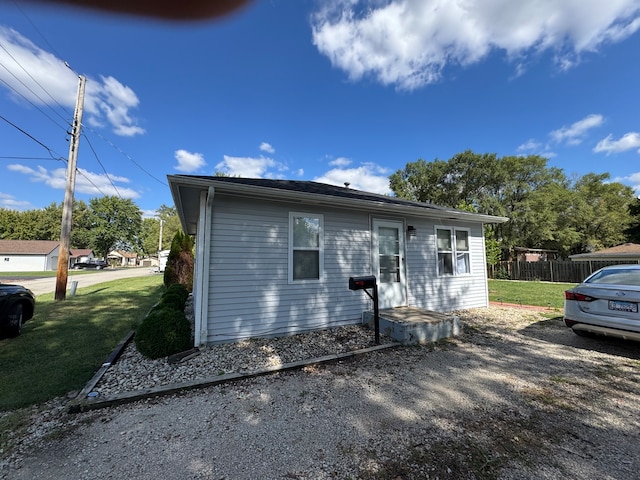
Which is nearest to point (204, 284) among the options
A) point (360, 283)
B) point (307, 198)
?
point (307, 198)

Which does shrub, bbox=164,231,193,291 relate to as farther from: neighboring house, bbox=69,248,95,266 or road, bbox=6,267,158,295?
neighboring house, bbox=69,248,95,266

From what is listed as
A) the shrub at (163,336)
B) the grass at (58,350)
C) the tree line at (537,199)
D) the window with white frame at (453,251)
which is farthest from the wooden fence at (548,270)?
the grass at (58,350)

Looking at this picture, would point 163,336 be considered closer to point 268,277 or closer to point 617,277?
point 268,277

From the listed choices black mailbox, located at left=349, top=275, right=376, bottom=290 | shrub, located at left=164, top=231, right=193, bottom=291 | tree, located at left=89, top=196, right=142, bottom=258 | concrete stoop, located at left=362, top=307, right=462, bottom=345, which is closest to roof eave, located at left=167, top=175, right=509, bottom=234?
black mailbox, located at left=349, top=275, right=376, bottom=290

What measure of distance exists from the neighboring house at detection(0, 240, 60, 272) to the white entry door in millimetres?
49480

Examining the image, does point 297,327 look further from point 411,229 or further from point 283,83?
point 283,83

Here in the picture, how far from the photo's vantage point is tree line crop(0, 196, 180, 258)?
143ft

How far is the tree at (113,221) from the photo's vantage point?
43.4 metres

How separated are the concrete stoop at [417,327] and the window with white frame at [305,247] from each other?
5.34 ft

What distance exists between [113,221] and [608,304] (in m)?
55.3

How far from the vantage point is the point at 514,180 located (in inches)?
984

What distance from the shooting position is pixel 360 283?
4668mm

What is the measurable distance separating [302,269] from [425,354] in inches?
103

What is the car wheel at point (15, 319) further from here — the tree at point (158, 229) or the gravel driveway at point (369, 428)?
the tree at point (158, 229)
